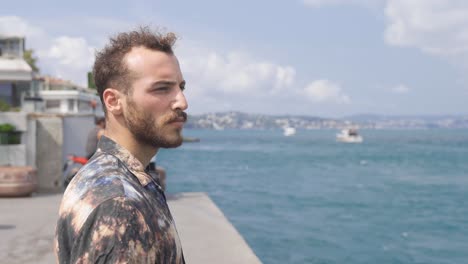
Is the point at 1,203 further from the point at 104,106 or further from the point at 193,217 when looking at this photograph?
the point at 104,106

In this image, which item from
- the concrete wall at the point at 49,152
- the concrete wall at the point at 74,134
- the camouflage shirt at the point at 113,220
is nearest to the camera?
the camouflage shirt at the point at 113,220

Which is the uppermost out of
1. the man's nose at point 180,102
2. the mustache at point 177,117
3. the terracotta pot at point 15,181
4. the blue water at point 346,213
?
the man's nose at point 180,102

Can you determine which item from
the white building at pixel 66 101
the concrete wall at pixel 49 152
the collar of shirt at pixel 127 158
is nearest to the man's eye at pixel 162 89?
the collar of shirt at pixel 127 158

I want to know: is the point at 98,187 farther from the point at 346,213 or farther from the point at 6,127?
the point at 346,213

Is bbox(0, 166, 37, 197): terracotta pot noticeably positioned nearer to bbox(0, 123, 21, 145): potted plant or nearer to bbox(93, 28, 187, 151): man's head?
bbox(0, 123, 21, 145): potted plant

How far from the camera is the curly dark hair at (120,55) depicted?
1.70 metres

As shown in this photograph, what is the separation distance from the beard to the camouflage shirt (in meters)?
0.11

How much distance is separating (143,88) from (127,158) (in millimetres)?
222

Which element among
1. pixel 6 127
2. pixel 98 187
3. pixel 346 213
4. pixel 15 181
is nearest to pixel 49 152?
pixel 6 127

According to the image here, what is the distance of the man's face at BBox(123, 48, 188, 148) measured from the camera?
1.70 meters

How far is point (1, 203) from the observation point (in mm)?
10867

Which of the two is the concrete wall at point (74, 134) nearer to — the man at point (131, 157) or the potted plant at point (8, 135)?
the potted plant at point (8, 135)

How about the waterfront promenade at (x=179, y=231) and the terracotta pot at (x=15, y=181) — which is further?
the terracotta pot at (x=15, y=181)

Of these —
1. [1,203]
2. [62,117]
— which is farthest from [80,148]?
[1,203]
